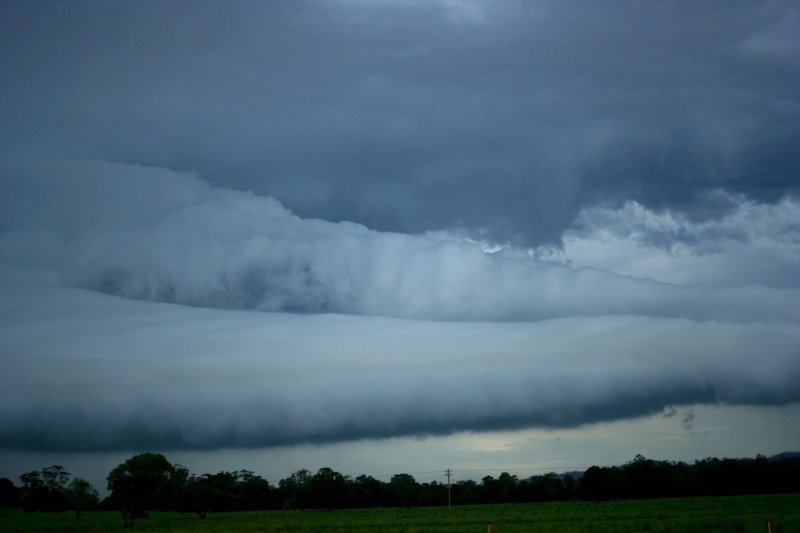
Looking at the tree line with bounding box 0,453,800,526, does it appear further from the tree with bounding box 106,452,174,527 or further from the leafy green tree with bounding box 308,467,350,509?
the tree with bounding box 106,452,174,527

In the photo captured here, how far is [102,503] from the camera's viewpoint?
19425 centimetres

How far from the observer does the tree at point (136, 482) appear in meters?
101

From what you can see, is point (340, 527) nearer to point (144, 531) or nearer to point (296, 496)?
point (144, 531)

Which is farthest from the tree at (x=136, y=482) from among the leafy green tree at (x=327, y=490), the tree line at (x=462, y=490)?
the leafy green tree at (x=327, y=490)

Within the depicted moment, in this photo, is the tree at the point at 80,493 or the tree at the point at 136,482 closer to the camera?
the tree at the point at 136,482

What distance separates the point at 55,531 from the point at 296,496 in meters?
103

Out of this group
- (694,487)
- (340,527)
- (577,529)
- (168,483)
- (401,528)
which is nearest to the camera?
(577,529)

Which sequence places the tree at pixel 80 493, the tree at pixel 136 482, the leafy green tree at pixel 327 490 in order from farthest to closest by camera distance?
1. the leafy green tree at pixel 327 490
2. the tree at pixel 80 493
3. the tree at pixel 136 482

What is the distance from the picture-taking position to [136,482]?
102m

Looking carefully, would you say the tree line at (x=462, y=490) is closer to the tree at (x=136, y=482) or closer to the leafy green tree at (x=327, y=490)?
the leafy green tree at (x=327, y=490)

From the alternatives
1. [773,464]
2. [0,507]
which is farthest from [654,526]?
[0,507]

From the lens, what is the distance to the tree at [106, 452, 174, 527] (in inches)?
3986

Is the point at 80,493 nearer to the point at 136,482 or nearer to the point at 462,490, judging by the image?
the point at 136,482

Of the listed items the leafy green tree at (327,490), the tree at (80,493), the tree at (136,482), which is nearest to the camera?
the tree at (136,482)
